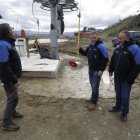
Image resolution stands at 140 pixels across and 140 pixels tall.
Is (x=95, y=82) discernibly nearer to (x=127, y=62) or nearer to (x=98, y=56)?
(x=98, y=56)

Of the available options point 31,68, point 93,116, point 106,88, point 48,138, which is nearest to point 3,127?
point 48,138

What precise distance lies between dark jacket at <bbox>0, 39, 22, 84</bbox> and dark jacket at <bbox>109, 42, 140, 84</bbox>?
2.08 metres

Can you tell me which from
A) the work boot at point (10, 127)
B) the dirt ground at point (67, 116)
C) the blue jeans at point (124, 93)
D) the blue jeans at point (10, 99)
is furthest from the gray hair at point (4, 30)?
the blue jeans at point (124, 93)

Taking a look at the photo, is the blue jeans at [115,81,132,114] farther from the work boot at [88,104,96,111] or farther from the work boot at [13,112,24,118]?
the work boot at [13,112,24,118]

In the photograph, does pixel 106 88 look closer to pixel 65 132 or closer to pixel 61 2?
pixel 65 132

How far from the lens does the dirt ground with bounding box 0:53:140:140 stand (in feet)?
20.0

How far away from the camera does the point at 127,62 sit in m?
6.32

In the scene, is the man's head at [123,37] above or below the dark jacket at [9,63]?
above

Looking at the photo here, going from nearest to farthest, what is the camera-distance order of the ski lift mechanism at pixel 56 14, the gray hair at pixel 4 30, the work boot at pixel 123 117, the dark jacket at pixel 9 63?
the dark jacket at pixel 9 63, the gray hair at pixel 4 30, the work boot at pixel 123 117, the ski lift mechanism at pixel 56 14

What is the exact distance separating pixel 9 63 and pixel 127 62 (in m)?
2.35

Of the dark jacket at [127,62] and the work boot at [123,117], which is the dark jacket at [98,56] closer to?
the dark jacket at [127,62]

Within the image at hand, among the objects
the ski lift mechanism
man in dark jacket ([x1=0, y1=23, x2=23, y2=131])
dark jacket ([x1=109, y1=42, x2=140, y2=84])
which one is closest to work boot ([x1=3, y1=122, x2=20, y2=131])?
man in dark jacket ([x1=0, y1=23, x2=23, y2=131])

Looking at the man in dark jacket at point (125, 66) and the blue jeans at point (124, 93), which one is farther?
the blue jeans at point (124, 93)

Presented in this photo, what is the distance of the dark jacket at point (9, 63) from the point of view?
18.5ft
